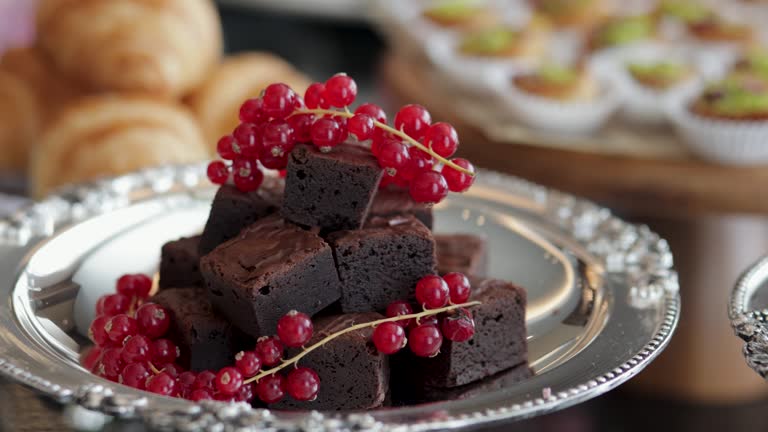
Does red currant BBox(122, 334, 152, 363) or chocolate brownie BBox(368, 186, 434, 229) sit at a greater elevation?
chocolate brownie BBox(368, 186, 434, 229)

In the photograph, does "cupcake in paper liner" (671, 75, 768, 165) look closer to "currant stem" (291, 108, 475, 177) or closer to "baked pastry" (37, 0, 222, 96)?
"currant stem" (291, 108, 475, 177)

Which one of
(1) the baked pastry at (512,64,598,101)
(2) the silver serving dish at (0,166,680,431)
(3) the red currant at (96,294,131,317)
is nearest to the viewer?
(2) the silver serving dish at (0,166,680,431)

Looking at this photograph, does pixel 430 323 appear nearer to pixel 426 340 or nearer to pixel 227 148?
pixel 426 340

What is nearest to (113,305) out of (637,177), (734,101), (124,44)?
(124,44)

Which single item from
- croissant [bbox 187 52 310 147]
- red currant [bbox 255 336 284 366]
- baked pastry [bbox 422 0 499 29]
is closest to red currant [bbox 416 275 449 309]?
red currant [bbox 255 336 284 366]

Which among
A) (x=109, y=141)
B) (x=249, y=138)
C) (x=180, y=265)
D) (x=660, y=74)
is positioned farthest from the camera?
(x=660, y=74)

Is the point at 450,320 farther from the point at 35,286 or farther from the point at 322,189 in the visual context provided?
the point at 35,286
